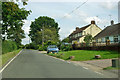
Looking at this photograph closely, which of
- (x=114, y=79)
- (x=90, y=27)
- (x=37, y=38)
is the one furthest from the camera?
(x=37, y=38)

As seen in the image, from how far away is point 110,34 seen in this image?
42.9 metres

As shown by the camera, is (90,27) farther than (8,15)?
Yes

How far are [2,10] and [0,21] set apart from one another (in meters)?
4.04

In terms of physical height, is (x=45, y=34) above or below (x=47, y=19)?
below

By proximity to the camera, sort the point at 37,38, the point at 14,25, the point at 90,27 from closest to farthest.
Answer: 1. the point at 14,25
2. the point at 90,27
3. the point at 37,38

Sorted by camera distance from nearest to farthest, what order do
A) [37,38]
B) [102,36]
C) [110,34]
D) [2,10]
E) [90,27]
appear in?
1. [2,10]
2. [110,34]
3. [102,36]
4. [90,27]
5. [37,38]

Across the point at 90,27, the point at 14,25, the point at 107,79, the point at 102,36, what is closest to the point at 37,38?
the point at 90,27

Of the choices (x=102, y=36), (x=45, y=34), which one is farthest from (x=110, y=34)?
(x=45, y=34)

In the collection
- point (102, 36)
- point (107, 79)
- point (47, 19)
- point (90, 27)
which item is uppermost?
point (47, 19)

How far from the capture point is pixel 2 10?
72.2 ft

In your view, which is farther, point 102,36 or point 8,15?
point 102,36

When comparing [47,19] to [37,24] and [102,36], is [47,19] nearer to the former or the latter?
[37,24]

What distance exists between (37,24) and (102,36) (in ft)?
133

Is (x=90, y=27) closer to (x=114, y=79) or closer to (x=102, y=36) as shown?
(x=102, y=36)
